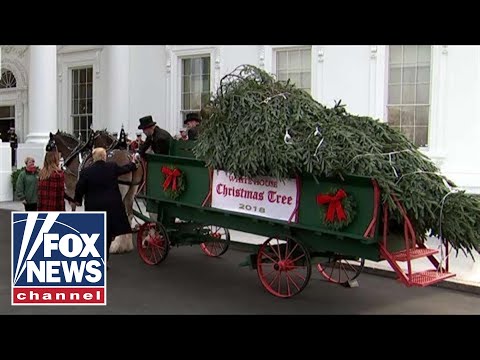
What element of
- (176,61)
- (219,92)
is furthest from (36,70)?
(219,92)

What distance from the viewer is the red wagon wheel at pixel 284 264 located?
271 inches

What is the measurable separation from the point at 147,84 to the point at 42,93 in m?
3.28

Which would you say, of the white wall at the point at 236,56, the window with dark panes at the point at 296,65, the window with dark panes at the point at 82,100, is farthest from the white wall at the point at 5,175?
the window with dark panes at the point at 296,65

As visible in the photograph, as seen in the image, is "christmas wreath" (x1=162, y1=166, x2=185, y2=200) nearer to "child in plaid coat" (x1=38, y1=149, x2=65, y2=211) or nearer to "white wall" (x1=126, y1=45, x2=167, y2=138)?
"child in plaid coat" (x1=38, y1=149, x2=65, y2=211)

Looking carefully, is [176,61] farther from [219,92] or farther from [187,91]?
[219,92]

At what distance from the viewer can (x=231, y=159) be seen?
273 inches

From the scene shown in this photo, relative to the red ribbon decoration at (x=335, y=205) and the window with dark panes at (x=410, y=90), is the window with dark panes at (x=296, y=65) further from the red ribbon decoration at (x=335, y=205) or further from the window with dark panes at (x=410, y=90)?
the red ribbon decoration at (x=335, y=205)

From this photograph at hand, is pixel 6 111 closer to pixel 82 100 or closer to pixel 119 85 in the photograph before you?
pixel 82 100

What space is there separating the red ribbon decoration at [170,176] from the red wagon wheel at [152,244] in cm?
80

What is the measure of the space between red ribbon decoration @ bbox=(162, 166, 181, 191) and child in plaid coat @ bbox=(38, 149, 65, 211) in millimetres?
2142

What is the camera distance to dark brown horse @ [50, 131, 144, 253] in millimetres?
9367

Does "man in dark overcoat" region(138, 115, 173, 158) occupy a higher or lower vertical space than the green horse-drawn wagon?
higher

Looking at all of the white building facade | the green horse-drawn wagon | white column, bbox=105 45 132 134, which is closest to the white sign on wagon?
the green horse-drawn wagon
